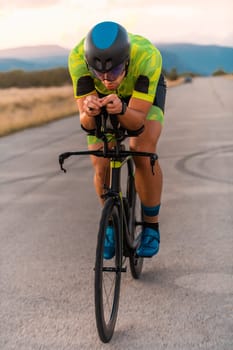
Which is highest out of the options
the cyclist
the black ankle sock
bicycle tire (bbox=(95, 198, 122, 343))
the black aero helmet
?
the black aero helmet

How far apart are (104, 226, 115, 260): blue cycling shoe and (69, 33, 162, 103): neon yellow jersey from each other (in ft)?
2.61

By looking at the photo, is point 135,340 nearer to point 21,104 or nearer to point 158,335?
point 158,335

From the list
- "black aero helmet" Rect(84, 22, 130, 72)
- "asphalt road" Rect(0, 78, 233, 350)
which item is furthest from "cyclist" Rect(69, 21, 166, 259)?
"asphalt road" Rect(0, 78, 233, 350)

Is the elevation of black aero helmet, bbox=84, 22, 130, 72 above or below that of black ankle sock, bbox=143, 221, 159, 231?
above

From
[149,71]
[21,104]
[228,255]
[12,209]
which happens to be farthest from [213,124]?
[21,104]

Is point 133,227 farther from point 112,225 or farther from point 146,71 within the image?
point 146,71

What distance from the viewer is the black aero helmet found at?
3078 mm

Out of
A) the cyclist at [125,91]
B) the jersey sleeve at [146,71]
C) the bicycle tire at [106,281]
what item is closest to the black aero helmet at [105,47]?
the cyclist at [125,91]

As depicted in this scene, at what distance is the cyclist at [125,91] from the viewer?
3.11m

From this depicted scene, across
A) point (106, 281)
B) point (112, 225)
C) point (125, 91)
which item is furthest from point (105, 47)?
point (106, 281)

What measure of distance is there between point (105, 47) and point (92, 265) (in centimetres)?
209

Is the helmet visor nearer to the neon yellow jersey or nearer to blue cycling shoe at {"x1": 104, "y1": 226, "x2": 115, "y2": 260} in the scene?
the neon yellow jersey

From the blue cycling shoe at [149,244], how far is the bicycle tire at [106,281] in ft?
2.10

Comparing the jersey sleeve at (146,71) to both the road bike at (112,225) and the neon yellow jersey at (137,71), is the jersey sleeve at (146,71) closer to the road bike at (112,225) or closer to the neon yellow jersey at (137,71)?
the neon yellow jersey at (137,71)
